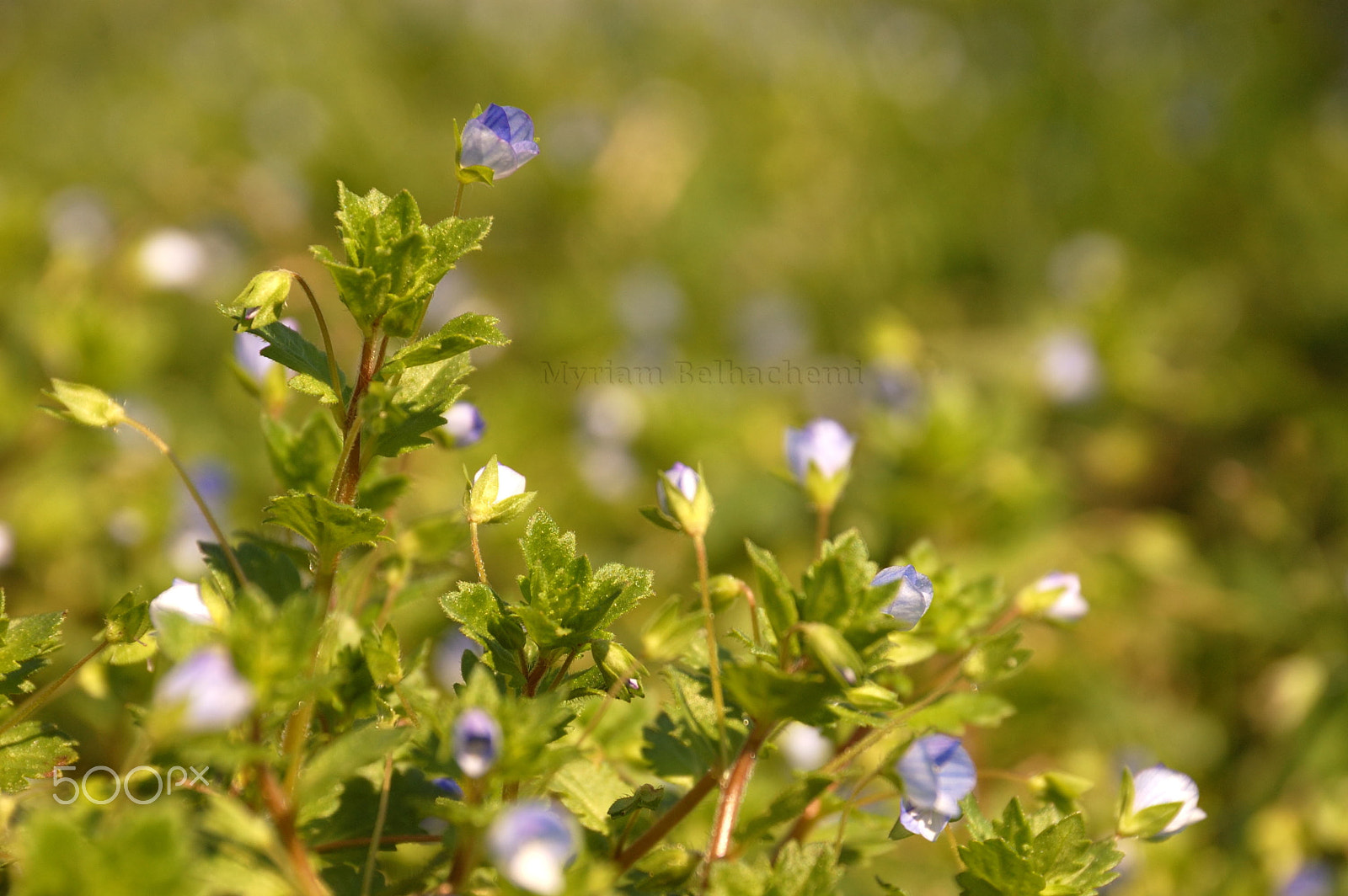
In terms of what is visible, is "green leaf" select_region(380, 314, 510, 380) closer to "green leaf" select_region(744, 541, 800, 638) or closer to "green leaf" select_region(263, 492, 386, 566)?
"green leaf" select_region(263, 492, 386, 566)

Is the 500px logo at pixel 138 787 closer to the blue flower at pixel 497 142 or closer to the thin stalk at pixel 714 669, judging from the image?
the thin stalk at pixel 714 669

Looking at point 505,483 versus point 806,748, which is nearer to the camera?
point 505,483

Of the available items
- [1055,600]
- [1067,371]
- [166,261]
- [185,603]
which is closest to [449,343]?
[185,603]

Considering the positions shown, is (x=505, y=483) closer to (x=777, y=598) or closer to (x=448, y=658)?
(x=777, y=598)

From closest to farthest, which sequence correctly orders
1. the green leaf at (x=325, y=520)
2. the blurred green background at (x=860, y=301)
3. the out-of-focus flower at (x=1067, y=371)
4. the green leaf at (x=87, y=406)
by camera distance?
the green leaf at (x=325, y=520), the green leaf at (x=87, y=406), the blurred green background at (x=860, y=301), the out-of-focus flower at (x=1067, y=371)

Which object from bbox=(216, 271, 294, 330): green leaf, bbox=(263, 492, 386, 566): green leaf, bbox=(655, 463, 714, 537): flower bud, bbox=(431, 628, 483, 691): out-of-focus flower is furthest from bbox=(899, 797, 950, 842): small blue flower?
bbox=(431, 628, 483, 691): out-of-focus flower

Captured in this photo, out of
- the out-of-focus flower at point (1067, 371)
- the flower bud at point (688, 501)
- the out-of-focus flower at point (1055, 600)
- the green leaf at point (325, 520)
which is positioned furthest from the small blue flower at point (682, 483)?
the out-of-focus flower at point (1067, 371)
